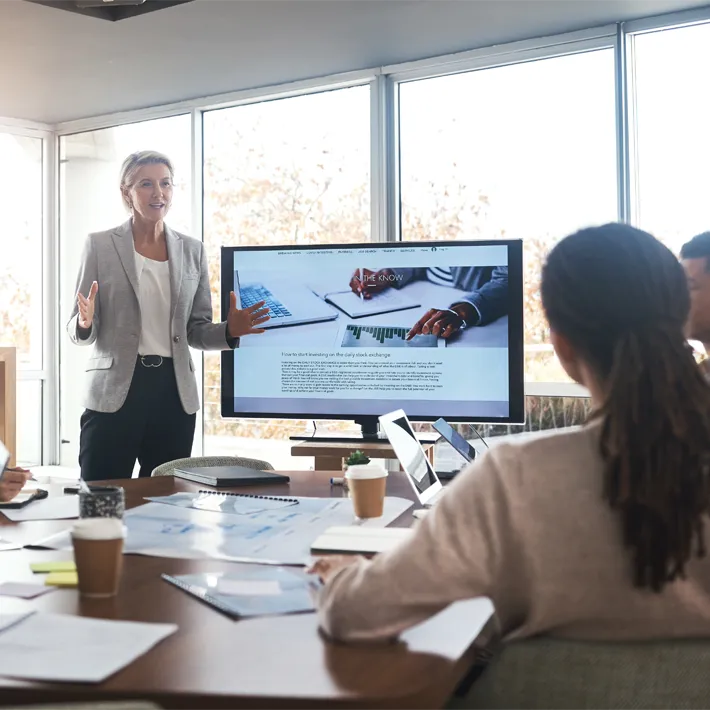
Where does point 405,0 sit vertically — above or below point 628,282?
above

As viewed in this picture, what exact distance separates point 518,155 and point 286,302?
1.48m

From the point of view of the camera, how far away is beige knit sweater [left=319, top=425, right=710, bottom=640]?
969 mm

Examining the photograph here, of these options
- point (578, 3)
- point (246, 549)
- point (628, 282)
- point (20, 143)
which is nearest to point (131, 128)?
point (20, 143)

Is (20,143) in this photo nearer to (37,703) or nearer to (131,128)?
(131,128)

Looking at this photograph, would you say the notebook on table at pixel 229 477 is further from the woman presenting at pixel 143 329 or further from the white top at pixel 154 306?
the white top at pixel 154 306

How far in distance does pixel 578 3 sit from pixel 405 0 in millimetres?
777

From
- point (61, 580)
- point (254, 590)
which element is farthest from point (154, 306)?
point (254, 590)

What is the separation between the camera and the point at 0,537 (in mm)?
1624

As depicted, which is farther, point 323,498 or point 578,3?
point 578,3

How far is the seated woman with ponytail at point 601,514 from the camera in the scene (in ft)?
3.18

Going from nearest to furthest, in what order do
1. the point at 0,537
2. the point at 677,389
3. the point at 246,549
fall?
the point at 677,389
the point at 246,549
the point at 0,537

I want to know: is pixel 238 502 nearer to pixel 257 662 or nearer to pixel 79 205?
pixel 257 662

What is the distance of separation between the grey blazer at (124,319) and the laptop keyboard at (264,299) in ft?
0.78

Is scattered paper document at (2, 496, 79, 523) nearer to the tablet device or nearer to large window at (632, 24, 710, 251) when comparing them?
the tablet device
